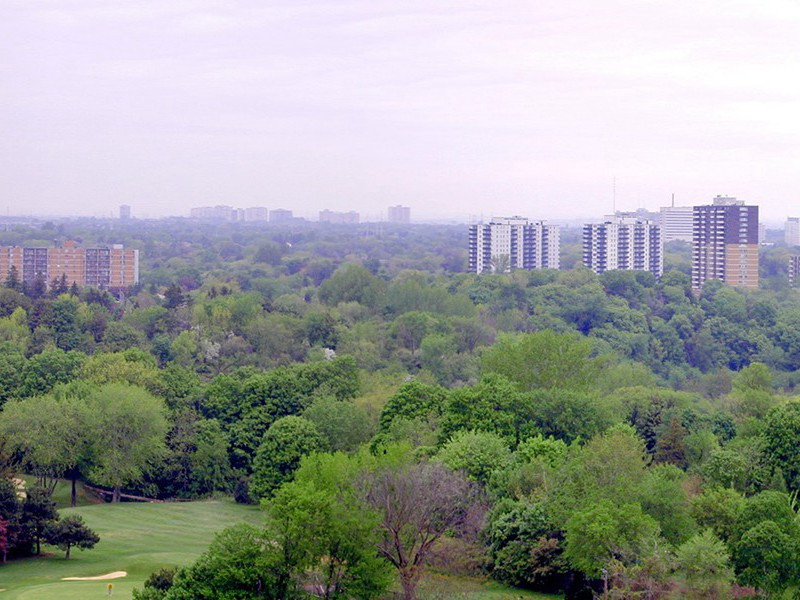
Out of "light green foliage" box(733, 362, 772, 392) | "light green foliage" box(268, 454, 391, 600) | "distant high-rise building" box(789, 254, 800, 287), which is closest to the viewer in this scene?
"light green foliage" box(268, 454, 391, 600)

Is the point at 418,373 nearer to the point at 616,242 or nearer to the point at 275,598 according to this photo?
the point at 275,598

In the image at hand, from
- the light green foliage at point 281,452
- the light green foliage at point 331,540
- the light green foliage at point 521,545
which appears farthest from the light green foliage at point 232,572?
the light green foliage at point 281,452

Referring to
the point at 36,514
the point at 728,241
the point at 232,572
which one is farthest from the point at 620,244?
the point at 232,572

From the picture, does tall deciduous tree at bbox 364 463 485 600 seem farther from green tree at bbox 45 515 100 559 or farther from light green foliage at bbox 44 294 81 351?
light green foliage at bbox 44 294 81 351

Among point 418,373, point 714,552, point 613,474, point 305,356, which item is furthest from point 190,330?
point 714,552

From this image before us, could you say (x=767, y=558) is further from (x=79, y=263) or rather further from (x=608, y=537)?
(x=79, y=263)

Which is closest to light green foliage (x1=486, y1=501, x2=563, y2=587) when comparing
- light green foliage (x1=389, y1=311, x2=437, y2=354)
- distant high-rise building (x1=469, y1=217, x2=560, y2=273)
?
light green foliage (x1=389, y1=311, x2=437, y2=354)
